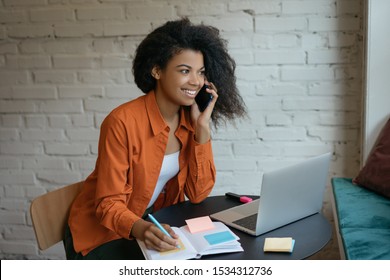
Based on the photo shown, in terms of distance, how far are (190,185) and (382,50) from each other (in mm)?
1132

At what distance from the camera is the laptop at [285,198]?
1417 millimetres

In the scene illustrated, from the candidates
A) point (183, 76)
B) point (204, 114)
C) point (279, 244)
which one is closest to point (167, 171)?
point (204, 114)

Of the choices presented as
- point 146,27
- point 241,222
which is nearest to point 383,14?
point 146,27

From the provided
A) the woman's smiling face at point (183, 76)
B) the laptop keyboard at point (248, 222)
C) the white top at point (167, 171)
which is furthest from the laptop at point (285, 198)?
the woman's smiling face at point (183, 76)

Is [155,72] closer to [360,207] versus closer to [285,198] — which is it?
[285,198]

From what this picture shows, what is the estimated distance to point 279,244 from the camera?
4.53ft

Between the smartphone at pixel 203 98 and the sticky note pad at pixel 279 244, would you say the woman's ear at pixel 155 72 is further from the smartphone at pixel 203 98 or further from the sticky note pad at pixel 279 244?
the sticky note pad at pixel 279 244

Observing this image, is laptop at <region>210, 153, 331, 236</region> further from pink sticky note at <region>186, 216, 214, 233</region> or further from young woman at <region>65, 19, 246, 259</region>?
young woman at <region>65, 19, 246, 259</region>

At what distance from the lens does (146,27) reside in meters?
2.50

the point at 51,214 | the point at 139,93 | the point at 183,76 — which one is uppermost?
the point at 183,76

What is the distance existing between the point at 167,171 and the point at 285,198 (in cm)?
54

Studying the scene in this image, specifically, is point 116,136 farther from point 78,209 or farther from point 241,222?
point 241,222

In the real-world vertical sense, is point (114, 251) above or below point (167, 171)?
below

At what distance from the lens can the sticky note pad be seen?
1360mm
